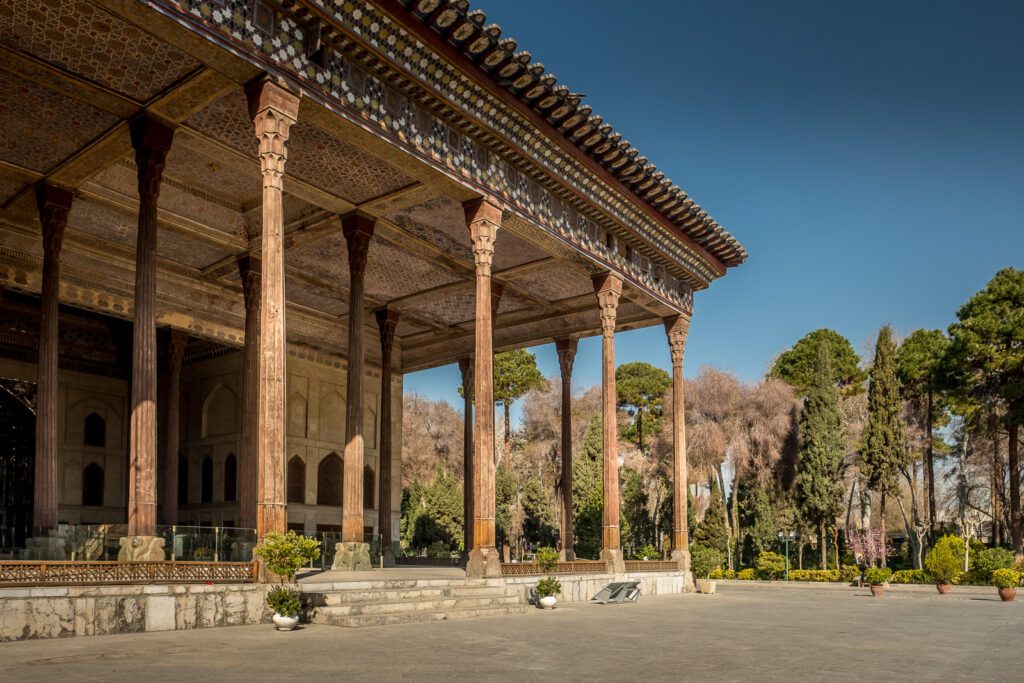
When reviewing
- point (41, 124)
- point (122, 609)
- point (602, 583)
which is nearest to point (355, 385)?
point (41, 124)

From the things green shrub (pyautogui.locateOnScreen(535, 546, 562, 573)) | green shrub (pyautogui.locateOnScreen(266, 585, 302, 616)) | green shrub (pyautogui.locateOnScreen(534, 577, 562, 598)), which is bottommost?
green shrub (pyautogui.locateOnScreen(534, 577, 562, 598))

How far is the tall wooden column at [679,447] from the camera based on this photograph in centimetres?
2533

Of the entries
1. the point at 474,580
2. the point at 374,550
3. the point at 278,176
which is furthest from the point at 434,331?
the point at 278,176

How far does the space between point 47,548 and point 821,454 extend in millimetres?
37197

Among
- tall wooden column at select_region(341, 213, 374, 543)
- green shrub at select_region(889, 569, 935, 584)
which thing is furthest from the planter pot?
green shrub at select_region(889, 569, 935, 584)

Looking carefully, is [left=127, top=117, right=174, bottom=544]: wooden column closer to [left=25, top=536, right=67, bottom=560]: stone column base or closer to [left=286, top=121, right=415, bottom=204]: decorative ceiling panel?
[left=25, top=536, right=67, bottom=560]: stone column base

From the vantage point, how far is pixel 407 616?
13.1 meters

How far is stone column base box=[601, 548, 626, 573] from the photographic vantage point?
21.6 metres

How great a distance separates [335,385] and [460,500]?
12.7m

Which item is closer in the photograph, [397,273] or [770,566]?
[397,273]

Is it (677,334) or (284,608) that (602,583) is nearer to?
(677,334)

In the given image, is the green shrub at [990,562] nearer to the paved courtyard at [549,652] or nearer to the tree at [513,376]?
the paved courtyard at [549,652]

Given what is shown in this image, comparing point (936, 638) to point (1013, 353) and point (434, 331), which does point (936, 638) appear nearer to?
point (434, 331)

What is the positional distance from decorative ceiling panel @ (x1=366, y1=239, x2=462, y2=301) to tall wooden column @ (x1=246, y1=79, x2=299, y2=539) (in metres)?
8.58
